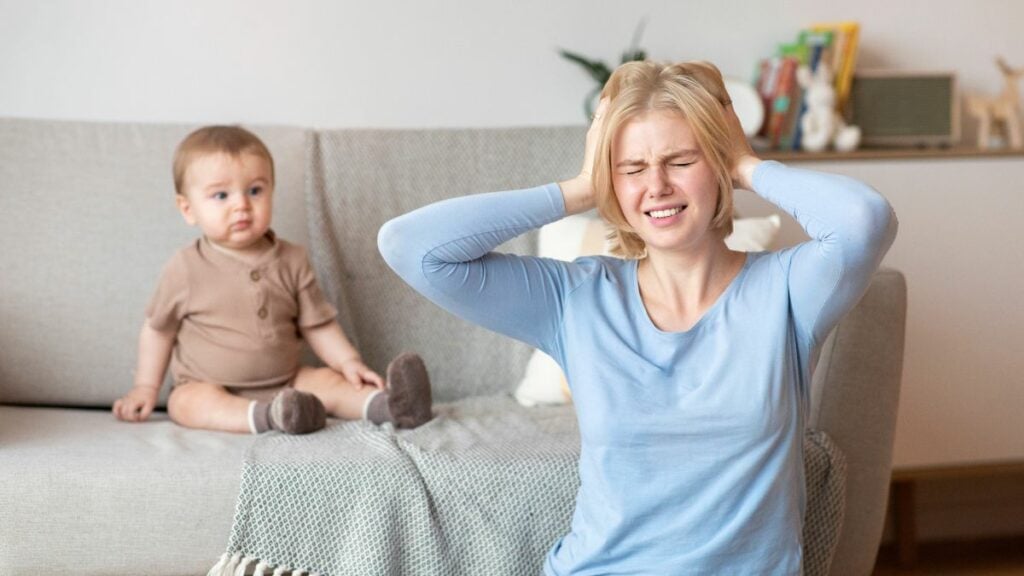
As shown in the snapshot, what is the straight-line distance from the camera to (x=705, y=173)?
1.41 meters

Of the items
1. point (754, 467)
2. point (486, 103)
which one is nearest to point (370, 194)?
point (486, 103)

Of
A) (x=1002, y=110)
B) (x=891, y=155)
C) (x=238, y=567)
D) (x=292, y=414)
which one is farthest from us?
(x=1002, y=110)

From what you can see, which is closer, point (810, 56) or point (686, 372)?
point (686, 372)

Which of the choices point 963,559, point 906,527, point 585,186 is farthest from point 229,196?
point 963,559

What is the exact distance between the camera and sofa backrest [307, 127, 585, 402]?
2.47 m

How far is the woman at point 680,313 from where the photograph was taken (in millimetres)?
1405

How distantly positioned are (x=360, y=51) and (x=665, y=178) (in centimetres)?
155

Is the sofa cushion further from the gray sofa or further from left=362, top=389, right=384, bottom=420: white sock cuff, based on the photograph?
left=362, top=389, right=384, bottom=420: white sock cuff

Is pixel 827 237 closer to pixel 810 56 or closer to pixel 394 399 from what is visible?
pixel 394 399

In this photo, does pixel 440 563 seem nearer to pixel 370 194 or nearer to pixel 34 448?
pixel 34 448

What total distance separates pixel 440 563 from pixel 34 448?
667 mm

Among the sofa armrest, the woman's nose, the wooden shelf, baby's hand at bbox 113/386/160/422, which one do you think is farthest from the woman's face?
the wooden shelf

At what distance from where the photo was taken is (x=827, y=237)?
1.37 meters

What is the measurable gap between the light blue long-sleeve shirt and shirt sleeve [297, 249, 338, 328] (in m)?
0.84
